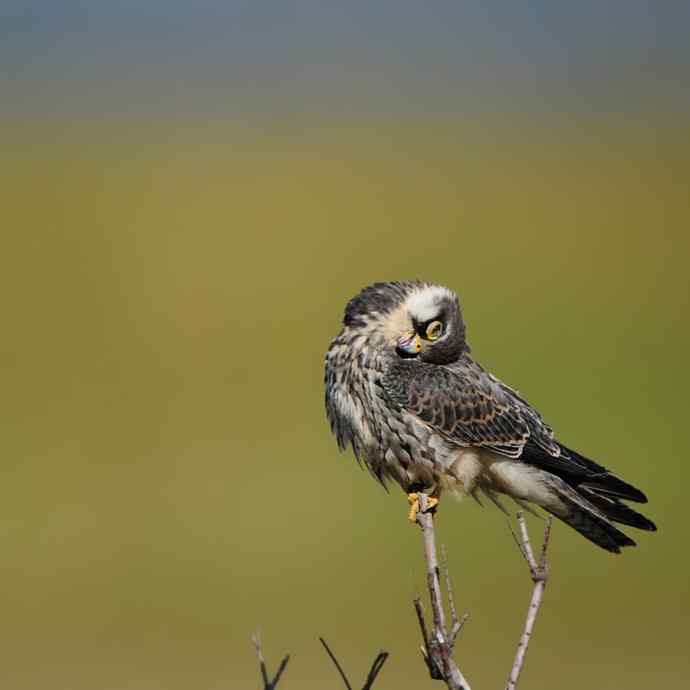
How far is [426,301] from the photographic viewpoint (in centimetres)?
688

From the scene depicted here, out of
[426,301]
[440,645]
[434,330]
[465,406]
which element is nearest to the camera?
[440,645]

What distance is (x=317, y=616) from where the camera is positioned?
15.7 metres

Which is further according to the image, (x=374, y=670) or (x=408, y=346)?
(x=408, y=346)

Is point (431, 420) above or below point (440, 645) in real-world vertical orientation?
above

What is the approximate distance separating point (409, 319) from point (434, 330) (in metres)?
0.12

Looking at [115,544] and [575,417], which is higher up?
[575,417]

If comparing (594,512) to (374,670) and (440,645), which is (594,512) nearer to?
(440,645)

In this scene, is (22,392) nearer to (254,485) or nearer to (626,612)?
(254,485)

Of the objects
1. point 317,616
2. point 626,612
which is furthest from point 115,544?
point 626,612

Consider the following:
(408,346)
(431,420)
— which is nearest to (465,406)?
(431,420)

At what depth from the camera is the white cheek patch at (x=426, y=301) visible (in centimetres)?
685

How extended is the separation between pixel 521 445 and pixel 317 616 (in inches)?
349

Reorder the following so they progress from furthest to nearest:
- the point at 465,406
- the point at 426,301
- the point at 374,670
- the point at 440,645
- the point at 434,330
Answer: the point at 465,406, the point at 434,330, the point at 426,301, the point at 440,645, the point at 374,670

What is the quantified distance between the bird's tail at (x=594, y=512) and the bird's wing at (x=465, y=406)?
0.66 ft
